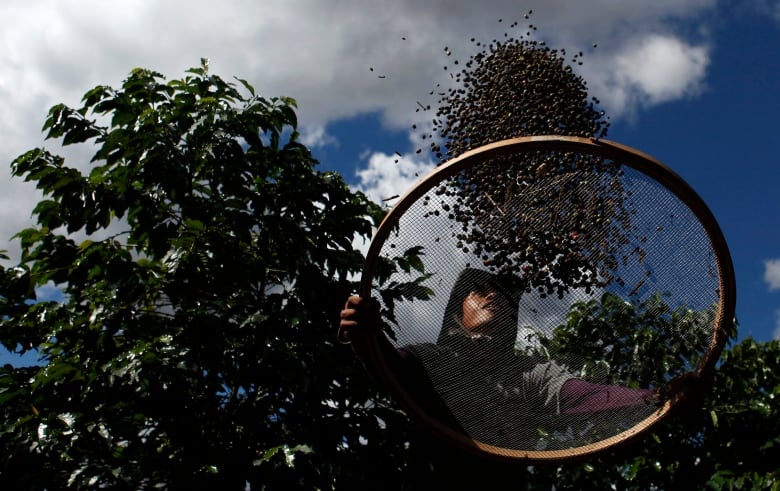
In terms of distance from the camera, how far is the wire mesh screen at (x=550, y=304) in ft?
10.0

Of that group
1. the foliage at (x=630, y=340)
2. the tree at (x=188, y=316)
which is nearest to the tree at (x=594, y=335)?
the foliage at (x=630, y=340)

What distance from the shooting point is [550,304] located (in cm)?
A: 314

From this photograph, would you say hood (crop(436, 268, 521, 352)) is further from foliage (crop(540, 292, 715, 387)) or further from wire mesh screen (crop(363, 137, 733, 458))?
foliage (crop(540, 292, 715, 387))

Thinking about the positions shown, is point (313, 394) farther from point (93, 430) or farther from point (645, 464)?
point (645, 464)

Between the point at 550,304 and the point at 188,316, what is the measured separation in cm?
180

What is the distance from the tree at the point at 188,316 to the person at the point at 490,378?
776 mm

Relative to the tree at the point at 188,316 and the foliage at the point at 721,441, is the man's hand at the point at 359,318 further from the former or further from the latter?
the foliage at the point at 721,441

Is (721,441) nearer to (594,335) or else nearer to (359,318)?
(594,335)

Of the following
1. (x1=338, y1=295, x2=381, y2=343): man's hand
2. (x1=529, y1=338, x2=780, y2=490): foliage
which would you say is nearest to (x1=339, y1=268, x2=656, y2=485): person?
(x1=338, y1=295, x2=381, y2=343): man's hand

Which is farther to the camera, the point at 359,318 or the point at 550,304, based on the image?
the point at 550,304

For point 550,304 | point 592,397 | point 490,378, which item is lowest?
point 592,397

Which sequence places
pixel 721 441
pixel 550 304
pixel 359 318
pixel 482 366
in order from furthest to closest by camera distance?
pixel 721 441 < pixel 482 366 < pixel 550 304 < pixel 359 318

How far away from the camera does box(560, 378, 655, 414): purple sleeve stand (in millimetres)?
3154

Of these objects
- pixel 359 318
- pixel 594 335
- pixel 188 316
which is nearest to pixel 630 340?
pixel 594 335
